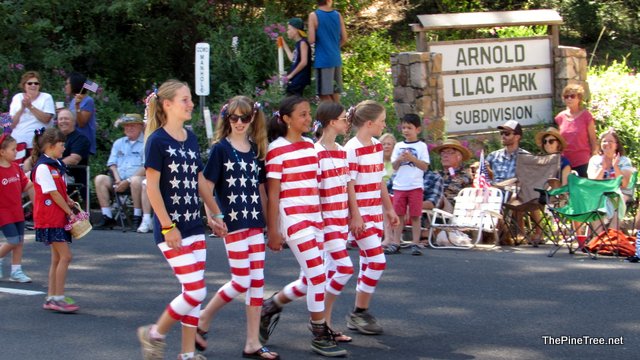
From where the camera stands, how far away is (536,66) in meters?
15.3

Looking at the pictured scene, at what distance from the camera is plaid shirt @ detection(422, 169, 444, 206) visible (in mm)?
12180

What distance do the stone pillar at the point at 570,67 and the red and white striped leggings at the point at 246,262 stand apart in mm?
9550

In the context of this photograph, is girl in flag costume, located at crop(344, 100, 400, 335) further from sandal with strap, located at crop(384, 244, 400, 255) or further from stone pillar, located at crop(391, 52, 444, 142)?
stone pillar, located at crop(391, 52, 444, 142)

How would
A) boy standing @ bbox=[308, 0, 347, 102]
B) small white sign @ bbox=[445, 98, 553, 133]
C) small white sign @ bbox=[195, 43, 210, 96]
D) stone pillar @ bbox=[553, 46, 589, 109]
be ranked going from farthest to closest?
stone pillar @ bbox=[553, 46, 589, 109]
small white sign @ bbox=[445, 98, 553, 133]
boy standing @ bbox=[308, 0, 347, 102]
small white sign @ bbox=[195, 43, 210, 96]

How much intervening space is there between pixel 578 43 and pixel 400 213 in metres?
10.6

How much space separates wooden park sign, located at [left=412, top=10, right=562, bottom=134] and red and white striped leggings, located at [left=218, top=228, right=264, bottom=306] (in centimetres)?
797

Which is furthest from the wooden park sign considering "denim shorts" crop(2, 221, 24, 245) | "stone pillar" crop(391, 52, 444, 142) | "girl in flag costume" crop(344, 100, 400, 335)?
"girl in flag costume" crop(344, 100, 400, 335)

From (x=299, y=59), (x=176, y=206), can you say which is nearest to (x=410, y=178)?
(x=299, y=59)

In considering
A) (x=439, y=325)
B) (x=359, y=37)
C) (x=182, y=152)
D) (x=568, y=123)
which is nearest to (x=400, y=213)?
(x=568, y=123)

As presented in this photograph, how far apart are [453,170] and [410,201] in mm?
1385

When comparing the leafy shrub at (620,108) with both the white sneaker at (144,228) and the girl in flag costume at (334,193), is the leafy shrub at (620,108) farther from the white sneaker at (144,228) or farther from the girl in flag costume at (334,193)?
the girl in flag costume at (334,193)

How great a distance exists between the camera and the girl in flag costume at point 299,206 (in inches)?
264

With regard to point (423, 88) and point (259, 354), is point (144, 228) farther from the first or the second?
point (259, 354)

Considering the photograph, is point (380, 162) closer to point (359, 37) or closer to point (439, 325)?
point (439, 325)
